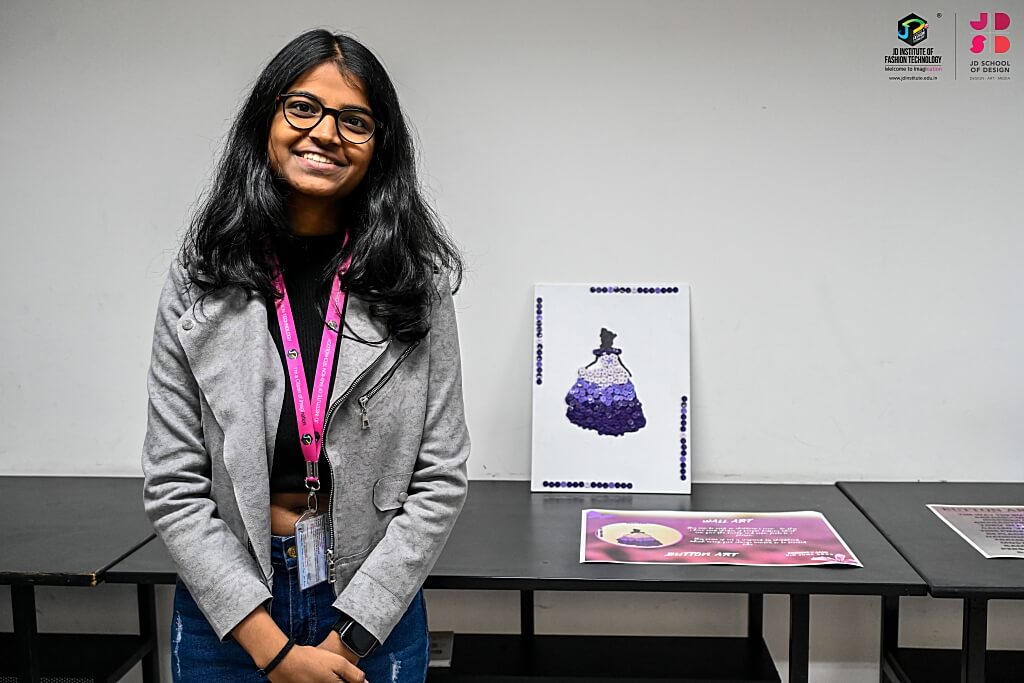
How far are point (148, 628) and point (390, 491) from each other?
3.84ft

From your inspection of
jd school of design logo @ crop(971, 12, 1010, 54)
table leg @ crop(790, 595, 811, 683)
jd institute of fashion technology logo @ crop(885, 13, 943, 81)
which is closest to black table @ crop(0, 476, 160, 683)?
table leg @ crop(790, 595, 811, 683)

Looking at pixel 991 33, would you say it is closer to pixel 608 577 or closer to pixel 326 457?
pixel 608 577

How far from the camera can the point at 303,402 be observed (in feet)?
5.03

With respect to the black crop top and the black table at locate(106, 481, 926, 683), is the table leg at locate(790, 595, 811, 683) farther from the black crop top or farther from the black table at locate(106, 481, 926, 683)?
the black crop top

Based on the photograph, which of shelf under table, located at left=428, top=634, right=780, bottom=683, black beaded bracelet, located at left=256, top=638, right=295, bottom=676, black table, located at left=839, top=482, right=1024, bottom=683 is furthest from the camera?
shelf under table, located at left=428, top=634, right=780, bottom=683

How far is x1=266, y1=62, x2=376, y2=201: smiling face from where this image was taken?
153cm

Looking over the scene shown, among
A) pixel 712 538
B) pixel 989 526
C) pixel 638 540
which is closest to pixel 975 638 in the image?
pixel 989 526

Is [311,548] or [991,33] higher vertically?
[991,33]

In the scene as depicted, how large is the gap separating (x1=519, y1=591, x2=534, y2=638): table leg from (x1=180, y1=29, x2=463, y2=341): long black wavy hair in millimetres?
1068

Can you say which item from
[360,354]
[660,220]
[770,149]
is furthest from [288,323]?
[770,149]

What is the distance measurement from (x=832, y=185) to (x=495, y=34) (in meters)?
0.80

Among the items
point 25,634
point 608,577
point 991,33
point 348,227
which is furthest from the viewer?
point 991,33

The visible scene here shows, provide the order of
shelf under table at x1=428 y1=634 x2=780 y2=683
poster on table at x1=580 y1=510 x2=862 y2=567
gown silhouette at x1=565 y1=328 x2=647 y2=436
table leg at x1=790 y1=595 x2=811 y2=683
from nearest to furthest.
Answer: poster on table at x1=580 y1=510 x2=862 y2=567, table leg at x1=790 y1=595 x2=811 y2=683, shelf under table at x1=428 y1=634 x2=780 y2=683, gown silhouette at x1=565 y1=328 x2=647 y2=436

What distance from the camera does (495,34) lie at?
7.57 ft
